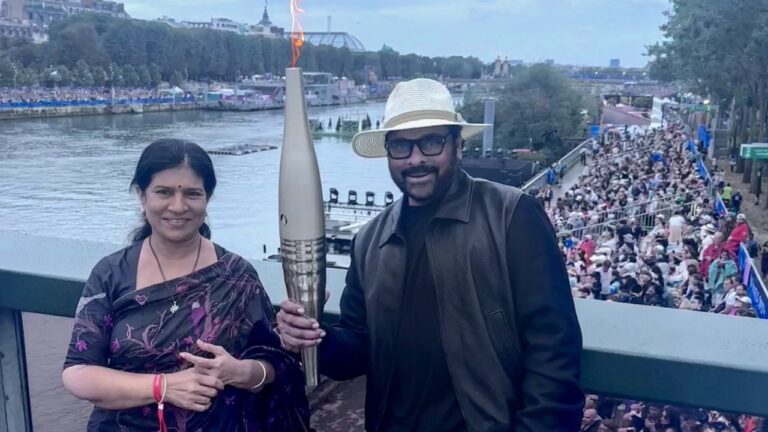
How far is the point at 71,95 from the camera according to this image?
64.5m

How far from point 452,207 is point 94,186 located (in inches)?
1290

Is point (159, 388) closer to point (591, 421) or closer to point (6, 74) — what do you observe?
point (591, 421)

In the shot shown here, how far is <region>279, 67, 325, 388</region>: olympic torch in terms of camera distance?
1.42 m

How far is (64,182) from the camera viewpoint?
32469 mm

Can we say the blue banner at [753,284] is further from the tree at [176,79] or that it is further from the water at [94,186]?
the tree at [176,79]

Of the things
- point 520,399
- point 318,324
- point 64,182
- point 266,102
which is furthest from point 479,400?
point 266,102

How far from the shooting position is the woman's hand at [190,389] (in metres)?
1.41

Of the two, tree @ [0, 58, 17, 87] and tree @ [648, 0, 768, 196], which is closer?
tree @ [648, 0, 768, 196]

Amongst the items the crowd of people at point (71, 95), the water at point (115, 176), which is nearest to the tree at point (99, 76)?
the crowd of people at point (71, 95)

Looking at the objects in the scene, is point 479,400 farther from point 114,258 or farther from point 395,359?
point 114,258

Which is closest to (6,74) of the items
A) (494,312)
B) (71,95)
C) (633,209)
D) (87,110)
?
(71,95)

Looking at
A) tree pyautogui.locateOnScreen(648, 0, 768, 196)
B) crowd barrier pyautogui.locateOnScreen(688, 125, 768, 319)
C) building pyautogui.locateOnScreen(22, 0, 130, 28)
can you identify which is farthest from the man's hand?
building pyautogui.locateOnScreen(22, 0, 130, 28)

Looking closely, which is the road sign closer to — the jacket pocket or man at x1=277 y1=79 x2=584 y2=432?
man at x1=277 y1=79 x2=584 y2=432

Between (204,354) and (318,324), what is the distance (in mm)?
217
